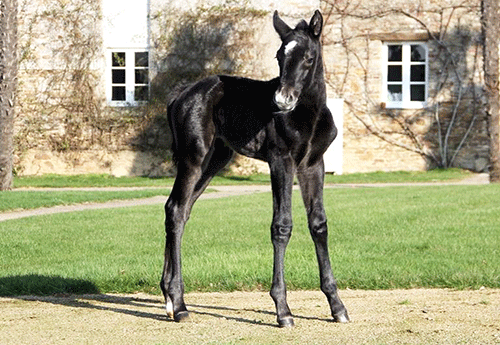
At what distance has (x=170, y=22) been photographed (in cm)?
2772

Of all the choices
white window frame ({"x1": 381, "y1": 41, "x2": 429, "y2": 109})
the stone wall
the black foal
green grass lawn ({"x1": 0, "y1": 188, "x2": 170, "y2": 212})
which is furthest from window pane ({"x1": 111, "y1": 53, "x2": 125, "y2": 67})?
the black foal

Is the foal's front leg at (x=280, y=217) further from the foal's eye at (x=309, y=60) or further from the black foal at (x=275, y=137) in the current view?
the foal's eye at (x=309, y=60)

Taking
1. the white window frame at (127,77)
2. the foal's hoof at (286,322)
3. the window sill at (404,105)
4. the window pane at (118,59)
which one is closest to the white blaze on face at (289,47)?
the foal's hoof at (286,322)

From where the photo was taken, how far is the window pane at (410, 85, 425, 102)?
88.1 feet

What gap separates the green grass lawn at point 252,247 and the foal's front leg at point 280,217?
203 cm

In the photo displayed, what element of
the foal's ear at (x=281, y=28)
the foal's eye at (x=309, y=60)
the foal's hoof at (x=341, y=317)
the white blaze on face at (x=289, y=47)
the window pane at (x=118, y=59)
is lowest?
the foal's hoof at (x=341, y=317)

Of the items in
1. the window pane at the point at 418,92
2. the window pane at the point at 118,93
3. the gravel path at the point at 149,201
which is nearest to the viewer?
the gravel path at the point at 149,201

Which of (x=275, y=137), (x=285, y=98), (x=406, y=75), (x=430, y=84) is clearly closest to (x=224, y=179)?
(x=406, y=75)

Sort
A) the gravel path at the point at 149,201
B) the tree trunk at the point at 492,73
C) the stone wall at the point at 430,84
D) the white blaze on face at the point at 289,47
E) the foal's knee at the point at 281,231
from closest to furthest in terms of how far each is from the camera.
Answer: the white blaze on face at the point at 289,47 < the foal's knee at the point at 281,231 < the gravel path at the point at 149,201 < the tree trunk at the point at 492,73 < the stone wall at the point at 430,84

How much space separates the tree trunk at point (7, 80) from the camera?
72.2 feet

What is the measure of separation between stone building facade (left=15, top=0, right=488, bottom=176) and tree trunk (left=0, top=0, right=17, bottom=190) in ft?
18.7

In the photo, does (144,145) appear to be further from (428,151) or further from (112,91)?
(428,151)

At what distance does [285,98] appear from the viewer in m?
6.25

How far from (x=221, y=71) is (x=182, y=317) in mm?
21014
